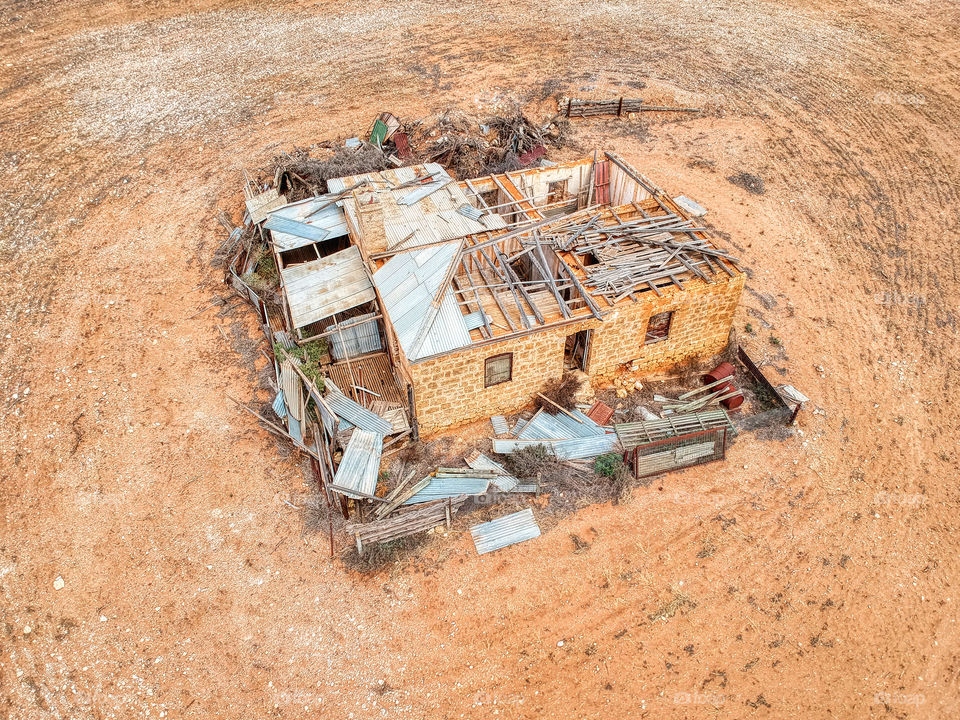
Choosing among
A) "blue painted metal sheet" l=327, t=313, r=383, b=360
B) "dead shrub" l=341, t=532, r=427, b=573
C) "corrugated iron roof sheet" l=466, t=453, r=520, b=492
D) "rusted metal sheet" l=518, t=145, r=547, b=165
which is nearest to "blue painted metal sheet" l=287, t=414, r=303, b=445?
"blue painted metal sheet" l=327, t=313, r=383, b=360

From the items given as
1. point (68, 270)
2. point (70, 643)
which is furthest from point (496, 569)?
point (68, 270)

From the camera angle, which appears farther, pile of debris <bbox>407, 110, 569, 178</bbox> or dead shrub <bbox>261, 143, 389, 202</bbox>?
pile of debris <bbox>407, 110, 569, 178</bbox>

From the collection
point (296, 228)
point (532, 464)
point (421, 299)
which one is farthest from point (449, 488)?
point (296, 228)

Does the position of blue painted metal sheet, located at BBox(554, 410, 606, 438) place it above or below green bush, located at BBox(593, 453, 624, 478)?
above

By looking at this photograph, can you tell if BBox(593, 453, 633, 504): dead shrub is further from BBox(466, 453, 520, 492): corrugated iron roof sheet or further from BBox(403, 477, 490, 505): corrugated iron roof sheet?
BBox(403, 477, 490, 505): corrugated iron roof sheet

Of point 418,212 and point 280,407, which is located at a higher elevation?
point 418,212

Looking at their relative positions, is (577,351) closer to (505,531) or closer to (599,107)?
(505,531)
